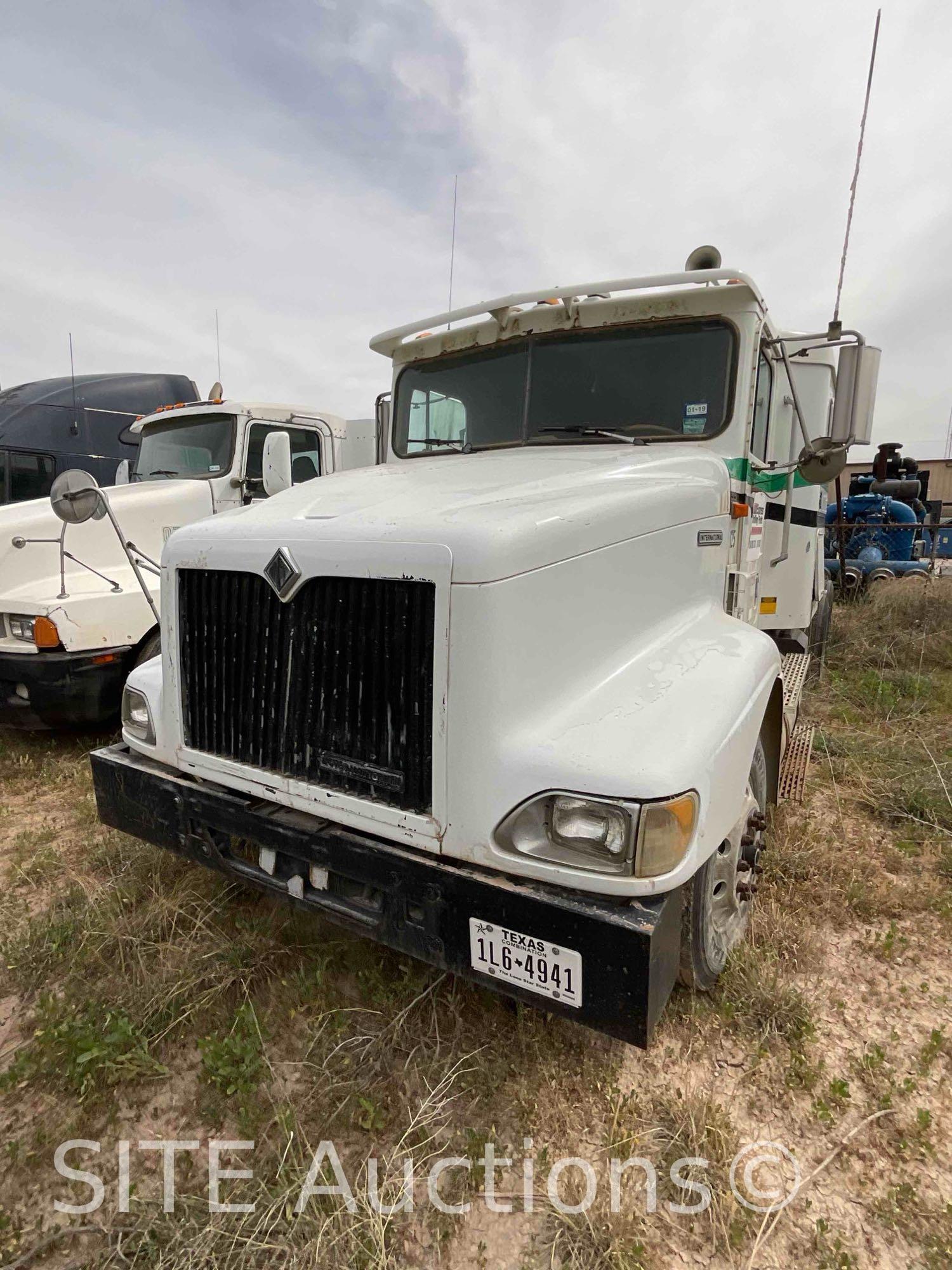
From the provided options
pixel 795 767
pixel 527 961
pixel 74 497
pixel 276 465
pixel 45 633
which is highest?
pixel 276 465

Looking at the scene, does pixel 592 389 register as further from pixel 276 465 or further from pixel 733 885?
pixel 733 885

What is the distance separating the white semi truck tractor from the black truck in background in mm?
6743

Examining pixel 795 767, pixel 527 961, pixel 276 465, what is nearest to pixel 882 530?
pixel 795 767

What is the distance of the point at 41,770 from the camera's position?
4.56 m

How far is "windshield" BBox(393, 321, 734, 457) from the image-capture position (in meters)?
3.14

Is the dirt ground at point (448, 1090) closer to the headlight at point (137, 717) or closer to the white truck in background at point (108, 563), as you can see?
the headlight at point (137, 717)

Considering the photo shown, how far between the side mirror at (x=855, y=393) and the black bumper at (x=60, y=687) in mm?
4461

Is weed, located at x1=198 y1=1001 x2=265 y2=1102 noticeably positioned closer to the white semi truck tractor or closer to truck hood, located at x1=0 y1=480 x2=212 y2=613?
the white semi truck tractor

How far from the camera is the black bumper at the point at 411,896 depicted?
5.60 feet

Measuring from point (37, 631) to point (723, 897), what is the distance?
166 inches

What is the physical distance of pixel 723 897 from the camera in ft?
8.25

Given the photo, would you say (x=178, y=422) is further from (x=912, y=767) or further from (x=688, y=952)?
(x=912, y=767)

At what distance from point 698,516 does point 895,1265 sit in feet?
7.42

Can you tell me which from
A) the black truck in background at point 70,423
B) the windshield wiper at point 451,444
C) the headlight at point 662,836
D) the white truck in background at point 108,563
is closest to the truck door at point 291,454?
the white truck in background at point 108,563
